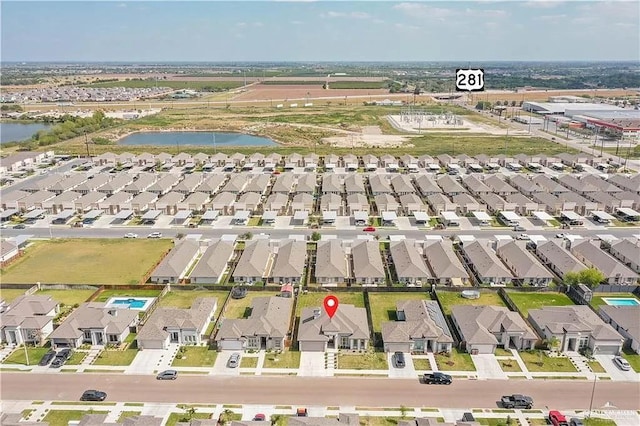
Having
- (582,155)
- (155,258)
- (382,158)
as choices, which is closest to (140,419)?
(155,258)

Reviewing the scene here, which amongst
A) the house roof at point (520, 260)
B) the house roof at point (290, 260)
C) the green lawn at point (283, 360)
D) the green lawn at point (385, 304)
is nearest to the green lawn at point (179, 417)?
the green lawn at point (283, 360)

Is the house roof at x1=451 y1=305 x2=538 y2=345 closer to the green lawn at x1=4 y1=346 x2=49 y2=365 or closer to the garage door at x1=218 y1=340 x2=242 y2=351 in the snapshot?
the garage door at x1=218 y1=340 x2=242 y2=351

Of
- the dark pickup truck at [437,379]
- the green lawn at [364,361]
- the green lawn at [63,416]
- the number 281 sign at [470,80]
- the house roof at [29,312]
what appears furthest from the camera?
the house roof at [29,312]

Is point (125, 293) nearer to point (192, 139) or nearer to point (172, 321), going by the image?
point (172, 321)

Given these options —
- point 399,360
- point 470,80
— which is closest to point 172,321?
point 399,360

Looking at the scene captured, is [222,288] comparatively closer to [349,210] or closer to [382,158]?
[349,210]

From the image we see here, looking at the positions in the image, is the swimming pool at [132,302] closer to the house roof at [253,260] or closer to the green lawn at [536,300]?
the house roof at [253,260]
